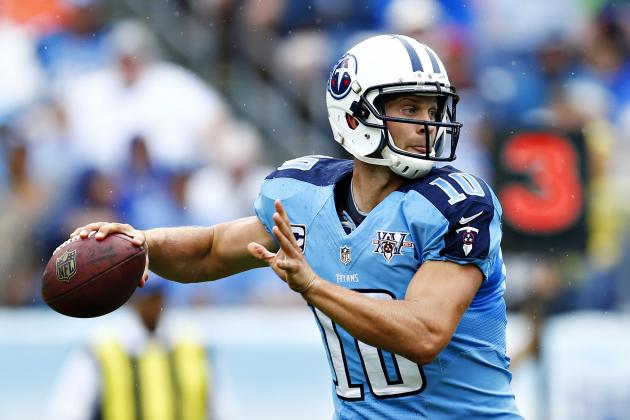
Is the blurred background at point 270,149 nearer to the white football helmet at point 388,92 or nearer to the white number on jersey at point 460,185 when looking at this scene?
the white football helmet at point 388,92

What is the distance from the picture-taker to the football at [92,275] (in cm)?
360

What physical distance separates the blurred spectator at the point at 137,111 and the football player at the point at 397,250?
13.5 ft

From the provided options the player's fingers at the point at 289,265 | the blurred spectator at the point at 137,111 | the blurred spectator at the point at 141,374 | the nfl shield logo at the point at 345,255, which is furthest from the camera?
the blurred spectator at the point at 137,111

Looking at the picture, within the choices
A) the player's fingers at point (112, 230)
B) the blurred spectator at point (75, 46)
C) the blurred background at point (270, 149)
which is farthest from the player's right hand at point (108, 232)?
the blurred spectator at point (75, 46)

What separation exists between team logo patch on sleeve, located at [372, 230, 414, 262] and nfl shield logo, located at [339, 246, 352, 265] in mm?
98

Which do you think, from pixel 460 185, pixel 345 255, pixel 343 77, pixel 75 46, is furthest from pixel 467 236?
pixel 75 46

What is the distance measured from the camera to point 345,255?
11.8 feet

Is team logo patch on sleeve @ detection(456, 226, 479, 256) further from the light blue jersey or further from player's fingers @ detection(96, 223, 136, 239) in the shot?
player's fingers @ detection(96, 223, 136, 239)

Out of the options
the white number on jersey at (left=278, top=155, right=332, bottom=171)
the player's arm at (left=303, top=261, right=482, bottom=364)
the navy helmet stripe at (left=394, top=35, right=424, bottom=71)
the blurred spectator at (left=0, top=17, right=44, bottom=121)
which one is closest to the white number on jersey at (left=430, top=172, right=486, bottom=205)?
the player's arm at (left=303, top=261, right=482, bottom=364)

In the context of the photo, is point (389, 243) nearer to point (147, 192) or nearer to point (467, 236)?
point (467, 236)

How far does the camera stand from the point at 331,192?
377 centimetres

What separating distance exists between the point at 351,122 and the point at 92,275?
1.01 metres

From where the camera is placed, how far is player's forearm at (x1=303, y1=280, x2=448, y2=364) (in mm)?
3189

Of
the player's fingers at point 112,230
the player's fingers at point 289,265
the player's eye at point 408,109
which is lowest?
the player's fingers at point 112,230
